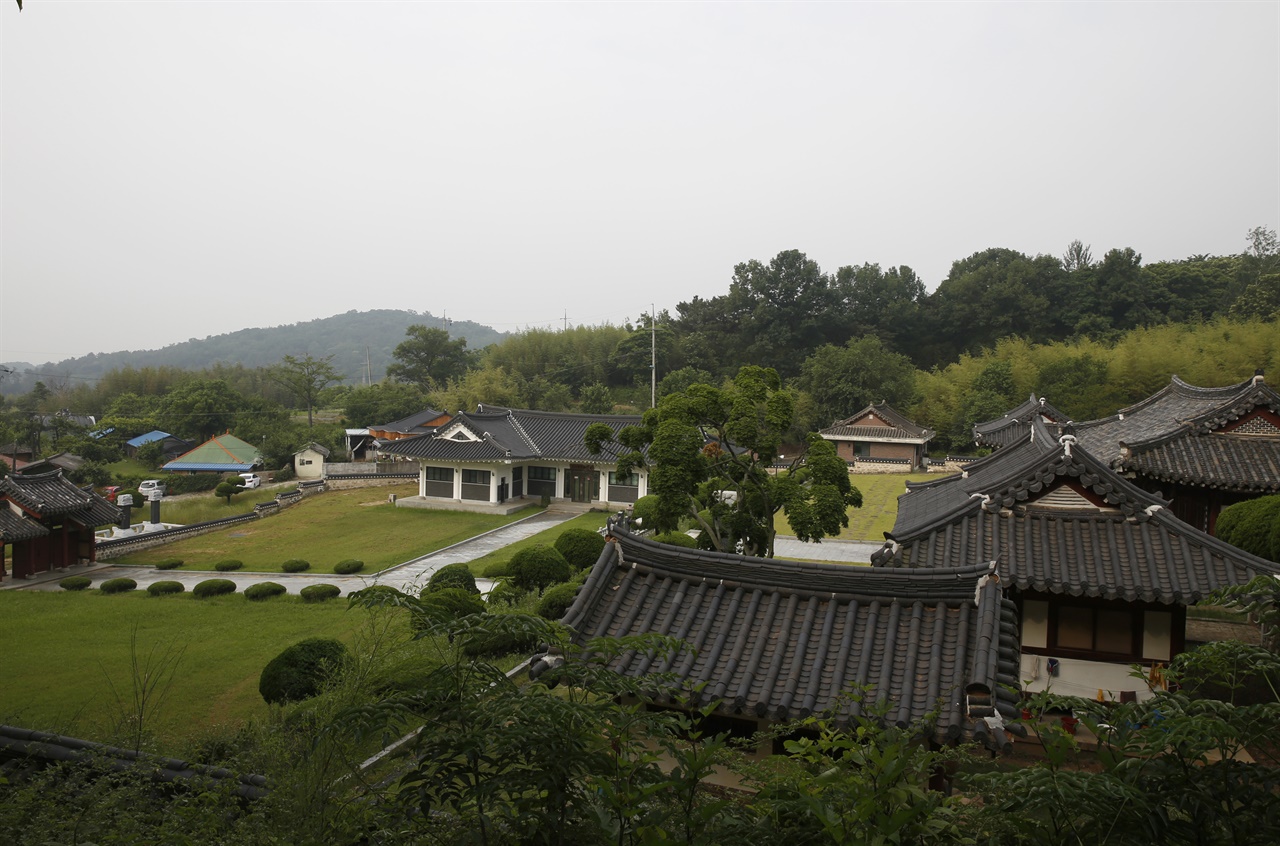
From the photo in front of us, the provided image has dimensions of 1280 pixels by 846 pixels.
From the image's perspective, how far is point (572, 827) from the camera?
288 cm

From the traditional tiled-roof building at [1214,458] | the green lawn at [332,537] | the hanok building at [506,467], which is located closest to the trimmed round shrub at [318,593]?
the green lawn at [332,537]

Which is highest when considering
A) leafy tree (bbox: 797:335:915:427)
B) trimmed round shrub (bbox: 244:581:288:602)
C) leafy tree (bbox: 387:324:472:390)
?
leafy tree (bbox: 387:324:472:390)

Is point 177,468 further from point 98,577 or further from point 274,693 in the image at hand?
point 274,693

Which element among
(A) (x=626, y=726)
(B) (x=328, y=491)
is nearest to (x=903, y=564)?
(A) (x=626, y=726)

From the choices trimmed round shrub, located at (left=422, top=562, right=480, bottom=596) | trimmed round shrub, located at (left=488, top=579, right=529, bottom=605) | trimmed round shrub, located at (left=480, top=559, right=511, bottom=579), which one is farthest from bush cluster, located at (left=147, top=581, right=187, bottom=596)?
trimmed round shrub, located at (left=488, top=579, right=529, bottom=605)

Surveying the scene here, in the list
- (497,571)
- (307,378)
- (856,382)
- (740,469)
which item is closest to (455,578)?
(497,571)

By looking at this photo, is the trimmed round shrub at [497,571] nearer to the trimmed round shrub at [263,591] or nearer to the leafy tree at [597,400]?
the trimmed round shrub at [263,591]

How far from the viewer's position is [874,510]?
29688 millimetres

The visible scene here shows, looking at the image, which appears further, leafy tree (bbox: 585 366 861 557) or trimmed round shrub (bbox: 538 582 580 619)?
trimmed round shrub (bbox: 538 582 580 619)

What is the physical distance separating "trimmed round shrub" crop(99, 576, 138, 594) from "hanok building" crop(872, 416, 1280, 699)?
2027cm

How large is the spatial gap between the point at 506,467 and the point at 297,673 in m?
20.5

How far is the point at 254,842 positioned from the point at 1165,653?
36.4 ft

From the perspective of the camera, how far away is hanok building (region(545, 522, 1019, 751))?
5242 mm

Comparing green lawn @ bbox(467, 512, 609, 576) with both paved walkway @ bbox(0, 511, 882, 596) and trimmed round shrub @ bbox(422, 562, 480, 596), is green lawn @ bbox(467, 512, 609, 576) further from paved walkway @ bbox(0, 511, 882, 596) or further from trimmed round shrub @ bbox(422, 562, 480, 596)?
trimmed round shrub @ bbox(422, 562, 480, 596)
